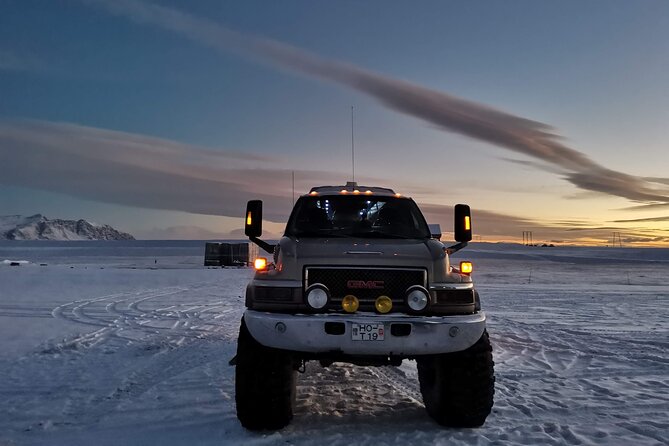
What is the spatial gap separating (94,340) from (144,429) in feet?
17.1

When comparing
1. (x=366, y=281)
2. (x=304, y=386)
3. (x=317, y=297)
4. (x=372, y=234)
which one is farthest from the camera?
(x=304, y=386)

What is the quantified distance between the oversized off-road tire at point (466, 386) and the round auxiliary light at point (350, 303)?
802 millimetres

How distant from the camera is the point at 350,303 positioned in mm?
4922

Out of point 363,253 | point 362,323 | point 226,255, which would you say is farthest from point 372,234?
point 226,255

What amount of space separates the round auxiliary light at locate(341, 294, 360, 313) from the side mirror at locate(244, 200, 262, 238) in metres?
1.73

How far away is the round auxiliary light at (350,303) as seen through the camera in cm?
490

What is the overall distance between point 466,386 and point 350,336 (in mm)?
1275

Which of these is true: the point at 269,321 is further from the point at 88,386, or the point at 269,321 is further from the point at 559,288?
the point at 559,288

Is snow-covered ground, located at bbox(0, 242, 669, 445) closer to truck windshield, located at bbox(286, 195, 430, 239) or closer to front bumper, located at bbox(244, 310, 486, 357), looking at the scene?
front bumper, located at bbox(244, 310, 486, 357)

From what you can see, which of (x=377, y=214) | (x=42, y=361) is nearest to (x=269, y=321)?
(x=377, y=214)

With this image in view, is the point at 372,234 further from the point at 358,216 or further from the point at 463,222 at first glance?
the point at 463,222

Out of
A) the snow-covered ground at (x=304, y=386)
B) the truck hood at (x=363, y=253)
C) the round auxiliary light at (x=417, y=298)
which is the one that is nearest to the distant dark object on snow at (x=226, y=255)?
the snow-covered ground at (x=304, y=386)

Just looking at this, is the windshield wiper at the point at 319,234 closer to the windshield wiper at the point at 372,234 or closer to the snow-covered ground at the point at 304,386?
the windshield wiper at the point at 372,234

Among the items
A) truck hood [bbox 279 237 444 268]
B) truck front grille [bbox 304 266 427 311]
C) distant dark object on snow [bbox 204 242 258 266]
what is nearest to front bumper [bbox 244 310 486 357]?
truck front grille [bbox 304 266 427 311]
